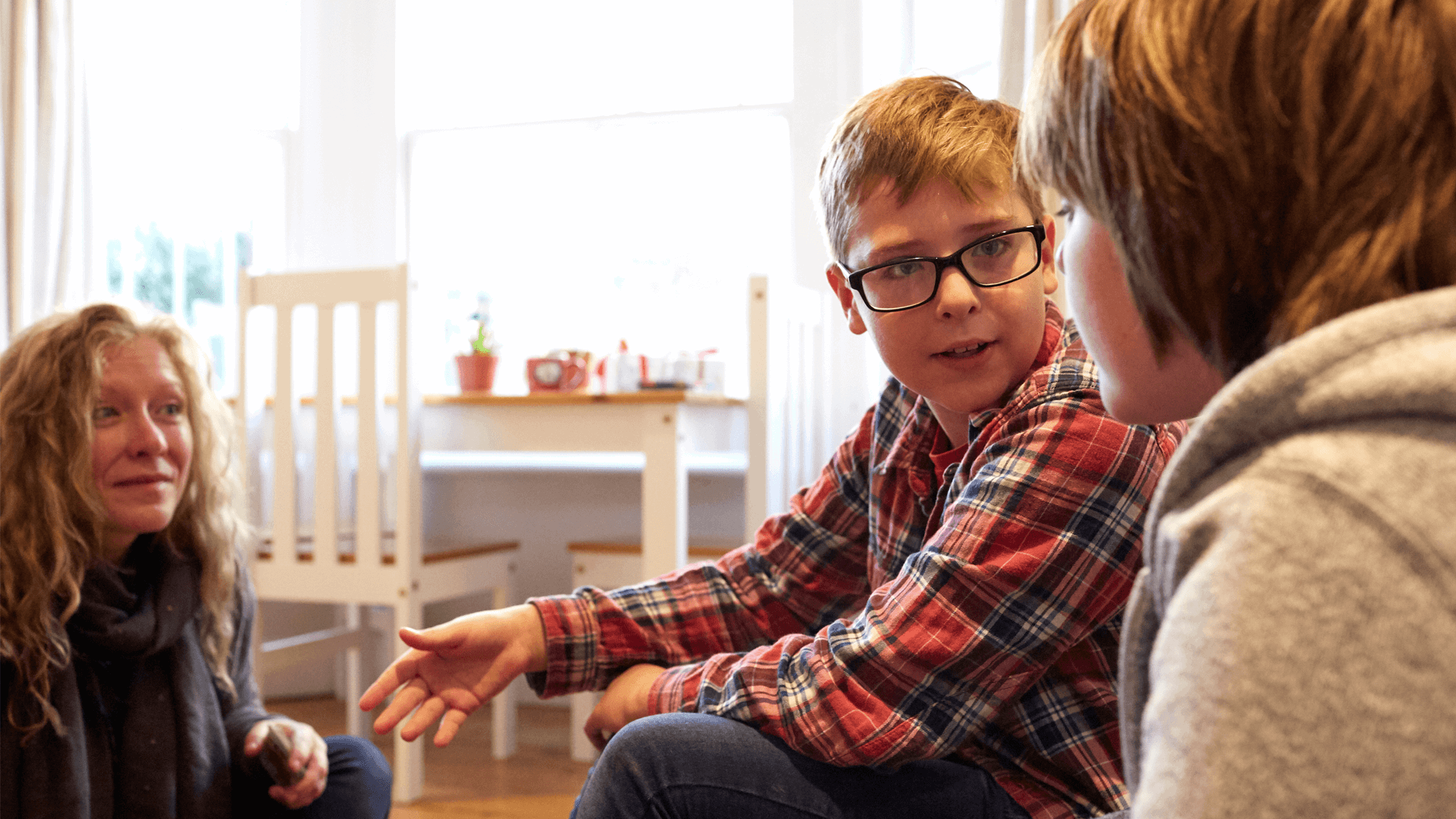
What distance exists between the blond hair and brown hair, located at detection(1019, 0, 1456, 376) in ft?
3.75

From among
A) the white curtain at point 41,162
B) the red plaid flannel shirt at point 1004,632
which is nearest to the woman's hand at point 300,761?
the red plaid flannel shirt at point 1004,632

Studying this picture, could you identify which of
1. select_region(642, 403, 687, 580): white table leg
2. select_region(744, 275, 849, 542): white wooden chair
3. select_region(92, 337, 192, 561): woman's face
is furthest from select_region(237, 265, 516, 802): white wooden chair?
select_region(92, 337, 192, 561): woman's face

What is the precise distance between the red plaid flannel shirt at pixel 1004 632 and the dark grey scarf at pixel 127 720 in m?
0.67

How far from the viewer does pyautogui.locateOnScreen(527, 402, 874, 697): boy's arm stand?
926 mm

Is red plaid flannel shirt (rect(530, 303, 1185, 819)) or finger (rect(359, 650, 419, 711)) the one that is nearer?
red plaid flannel shirt (rect(530, 303, 1185, 819))

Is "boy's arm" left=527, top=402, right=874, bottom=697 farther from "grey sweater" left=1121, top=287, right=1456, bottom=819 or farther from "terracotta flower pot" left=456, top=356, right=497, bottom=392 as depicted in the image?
"terracotta flower pot" left=456, top=356, right=497, bottom=392

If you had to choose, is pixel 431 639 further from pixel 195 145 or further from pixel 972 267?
pixel 195 145

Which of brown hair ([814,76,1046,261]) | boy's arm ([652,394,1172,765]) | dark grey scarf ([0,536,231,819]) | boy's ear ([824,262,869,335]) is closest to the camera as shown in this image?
boy's arm ([652,394,1172,765])

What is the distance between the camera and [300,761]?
1.23 meters

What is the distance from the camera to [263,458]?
299 centimetres

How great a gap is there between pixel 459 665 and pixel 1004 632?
44cm

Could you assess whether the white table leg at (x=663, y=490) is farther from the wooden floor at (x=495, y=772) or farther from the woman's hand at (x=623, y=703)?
the woman's hand at (x=623, y=703)

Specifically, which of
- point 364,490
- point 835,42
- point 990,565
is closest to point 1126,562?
point 990,565

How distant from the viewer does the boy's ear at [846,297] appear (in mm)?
919
